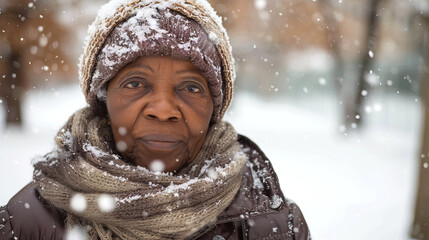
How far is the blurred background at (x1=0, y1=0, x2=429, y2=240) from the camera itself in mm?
4875

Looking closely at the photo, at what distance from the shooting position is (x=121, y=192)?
155 cm

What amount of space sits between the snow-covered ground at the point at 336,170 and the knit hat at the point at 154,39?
516 mm

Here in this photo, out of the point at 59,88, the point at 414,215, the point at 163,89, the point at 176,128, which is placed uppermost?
the point at 59,88

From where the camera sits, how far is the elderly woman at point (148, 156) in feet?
5.09

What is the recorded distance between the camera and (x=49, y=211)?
5.32 feet

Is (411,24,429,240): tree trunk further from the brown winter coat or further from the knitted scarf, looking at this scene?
A: the knitted scarf

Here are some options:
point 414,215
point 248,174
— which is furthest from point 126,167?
point 414,215

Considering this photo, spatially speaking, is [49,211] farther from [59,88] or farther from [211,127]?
[59,88]

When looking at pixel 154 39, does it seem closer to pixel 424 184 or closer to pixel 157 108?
pixel 157 108

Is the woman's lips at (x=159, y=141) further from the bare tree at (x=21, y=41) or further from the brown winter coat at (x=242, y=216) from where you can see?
the bare tree at (x=21, y=41)

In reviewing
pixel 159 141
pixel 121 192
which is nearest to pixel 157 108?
pixel 159 141

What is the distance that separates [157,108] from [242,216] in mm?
656

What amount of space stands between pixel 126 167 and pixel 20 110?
1106 cm

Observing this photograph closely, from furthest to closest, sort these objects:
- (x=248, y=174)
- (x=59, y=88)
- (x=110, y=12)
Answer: (x=59, y=88) → (x=248, y=174) → (x=110, y=12)
